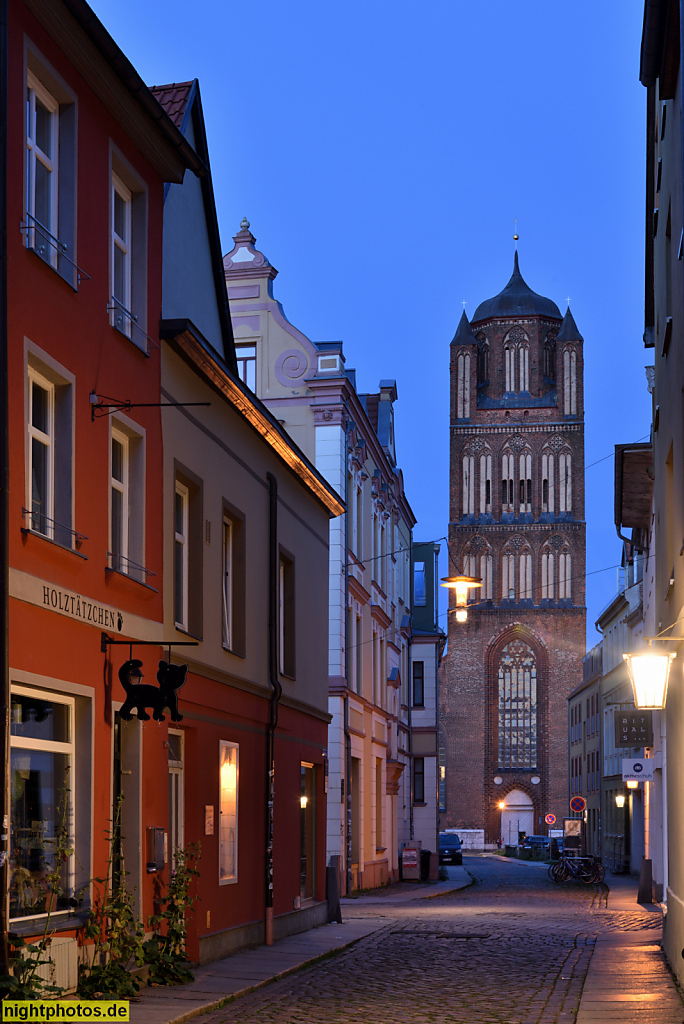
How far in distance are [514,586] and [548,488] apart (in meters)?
7.72

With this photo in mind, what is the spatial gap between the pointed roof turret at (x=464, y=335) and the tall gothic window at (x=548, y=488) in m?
11.3

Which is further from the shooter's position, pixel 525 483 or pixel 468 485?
pixel 468 485

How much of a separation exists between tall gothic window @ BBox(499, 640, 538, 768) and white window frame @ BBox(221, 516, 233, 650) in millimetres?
81691

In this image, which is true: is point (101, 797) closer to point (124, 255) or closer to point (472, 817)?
point (124, 255)

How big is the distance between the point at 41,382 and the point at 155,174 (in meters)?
4.03

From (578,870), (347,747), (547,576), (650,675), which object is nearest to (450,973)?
(650,675)

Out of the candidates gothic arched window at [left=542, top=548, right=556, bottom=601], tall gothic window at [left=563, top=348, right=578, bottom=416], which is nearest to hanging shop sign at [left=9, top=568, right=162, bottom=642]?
gothic arched window at [left=542, top=548, right=556, bottom=601]

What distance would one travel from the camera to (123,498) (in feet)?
44.0

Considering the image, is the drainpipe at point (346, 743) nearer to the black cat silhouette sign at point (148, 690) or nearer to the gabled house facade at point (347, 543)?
the gabled house facade at point (347, 543)

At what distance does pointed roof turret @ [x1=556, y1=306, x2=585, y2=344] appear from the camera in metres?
102

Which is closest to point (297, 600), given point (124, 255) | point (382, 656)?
point (124, 255)

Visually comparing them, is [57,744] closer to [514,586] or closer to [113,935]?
[113,935]

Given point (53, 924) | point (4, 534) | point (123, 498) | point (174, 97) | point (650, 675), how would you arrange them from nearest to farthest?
point (4, 534) < point (53, 924) < point (650, 675) < point (123, 498) < point (174, 97)

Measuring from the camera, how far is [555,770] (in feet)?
314
